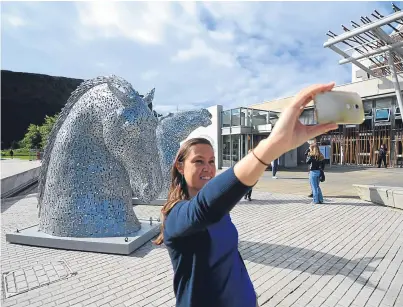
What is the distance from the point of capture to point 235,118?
75.5ft

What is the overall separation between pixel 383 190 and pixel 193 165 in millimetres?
8832

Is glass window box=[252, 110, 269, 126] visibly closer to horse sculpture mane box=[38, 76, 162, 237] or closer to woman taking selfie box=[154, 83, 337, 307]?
horse sculpture mane box=[38, 76, 162, 237]

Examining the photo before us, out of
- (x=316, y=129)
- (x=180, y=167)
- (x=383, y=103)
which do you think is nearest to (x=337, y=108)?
(x=316, y=129)

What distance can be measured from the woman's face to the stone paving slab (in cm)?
238

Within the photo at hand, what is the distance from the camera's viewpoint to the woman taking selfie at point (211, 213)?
1.01 metres

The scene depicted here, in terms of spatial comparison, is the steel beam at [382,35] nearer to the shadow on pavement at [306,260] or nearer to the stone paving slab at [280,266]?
the stone paving slab at [280,266]

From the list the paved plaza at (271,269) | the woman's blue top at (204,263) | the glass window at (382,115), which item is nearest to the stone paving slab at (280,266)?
the paved plaza at (271,269)

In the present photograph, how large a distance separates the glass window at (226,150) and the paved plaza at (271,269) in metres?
16.6

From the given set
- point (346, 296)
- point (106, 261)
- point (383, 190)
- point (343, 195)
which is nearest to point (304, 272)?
point (346, 296)

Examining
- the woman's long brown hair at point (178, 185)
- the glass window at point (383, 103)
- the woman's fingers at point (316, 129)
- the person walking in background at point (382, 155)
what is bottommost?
the person walking in background at point (382, 155)

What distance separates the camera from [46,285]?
369 centimetres

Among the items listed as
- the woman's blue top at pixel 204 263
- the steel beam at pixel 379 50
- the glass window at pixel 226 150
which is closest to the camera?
the woman's blue top at pixel 204 263

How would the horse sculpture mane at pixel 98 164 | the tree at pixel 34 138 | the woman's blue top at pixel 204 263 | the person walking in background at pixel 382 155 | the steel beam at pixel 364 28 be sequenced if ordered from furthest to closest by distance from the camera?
1. the tree at pixel 34 138
2. the person walking in background at pixel 382 155
3. the steel beam at pixel 364 28
4. the horse sculpture mane at pixel 98 164
5. the woman's blue top at pixel 204 263

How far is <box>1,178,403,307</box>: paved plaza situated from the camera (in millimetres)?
3428
